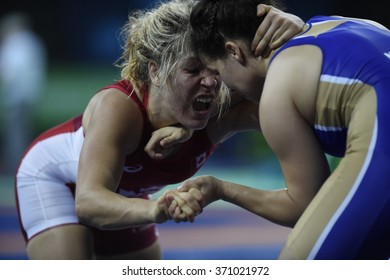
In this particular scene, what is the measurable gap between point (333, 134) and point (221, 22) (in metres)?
0.47

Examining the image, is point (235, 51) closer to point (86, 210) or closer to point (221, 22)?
point (221, 22)

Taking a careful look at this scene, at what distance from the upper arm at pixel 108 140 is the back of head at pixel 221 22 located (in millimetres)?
431

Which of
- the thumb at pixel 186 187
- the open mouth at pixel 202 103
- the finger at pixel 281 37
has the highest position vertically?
the finger at pixel 281 37

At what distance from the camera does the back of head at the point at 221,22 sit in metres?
2.11

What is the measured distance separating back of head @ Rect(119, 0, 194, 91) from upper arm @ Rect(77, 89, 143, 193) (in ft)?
0.56

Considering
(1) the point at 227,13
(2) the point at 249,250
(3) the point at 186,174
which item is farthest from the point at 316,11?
(1) the point at 227,13

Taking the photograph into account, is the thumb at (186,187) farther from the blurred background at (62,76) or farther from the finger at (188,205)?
the blurred background at (62,76)

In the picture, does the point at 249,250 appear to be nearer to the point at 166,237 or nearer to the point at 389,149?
the point at 166,237

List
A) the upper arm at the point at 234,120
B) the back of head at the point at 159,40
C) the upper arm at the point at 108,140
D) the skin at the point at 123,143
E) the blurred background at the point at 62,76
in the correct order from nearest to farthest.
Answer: the skin at the point at 123,143, the upper arm at the point at 108,140, the back of head at the point at 159,40, the upper arm at the point at 234,120, the blurred background at the point at 62,76

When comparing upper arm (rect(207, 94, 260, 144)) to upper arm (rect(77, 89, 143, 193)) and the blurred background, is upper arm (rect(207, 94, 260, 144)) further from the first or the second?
the blurred background

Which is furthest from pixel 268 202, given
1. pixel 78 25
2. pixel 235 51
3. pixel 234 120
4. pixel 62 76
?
pixel 62 76

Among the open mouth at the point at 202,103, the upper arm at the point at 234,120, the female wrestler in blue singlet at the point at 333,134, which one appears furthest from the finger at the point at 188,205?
the upper arm at the point at 234,120

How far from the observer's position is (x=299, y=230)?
1978 mm

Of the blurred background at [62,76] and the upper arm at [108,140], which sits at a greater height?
the upper arm at [108,140]
